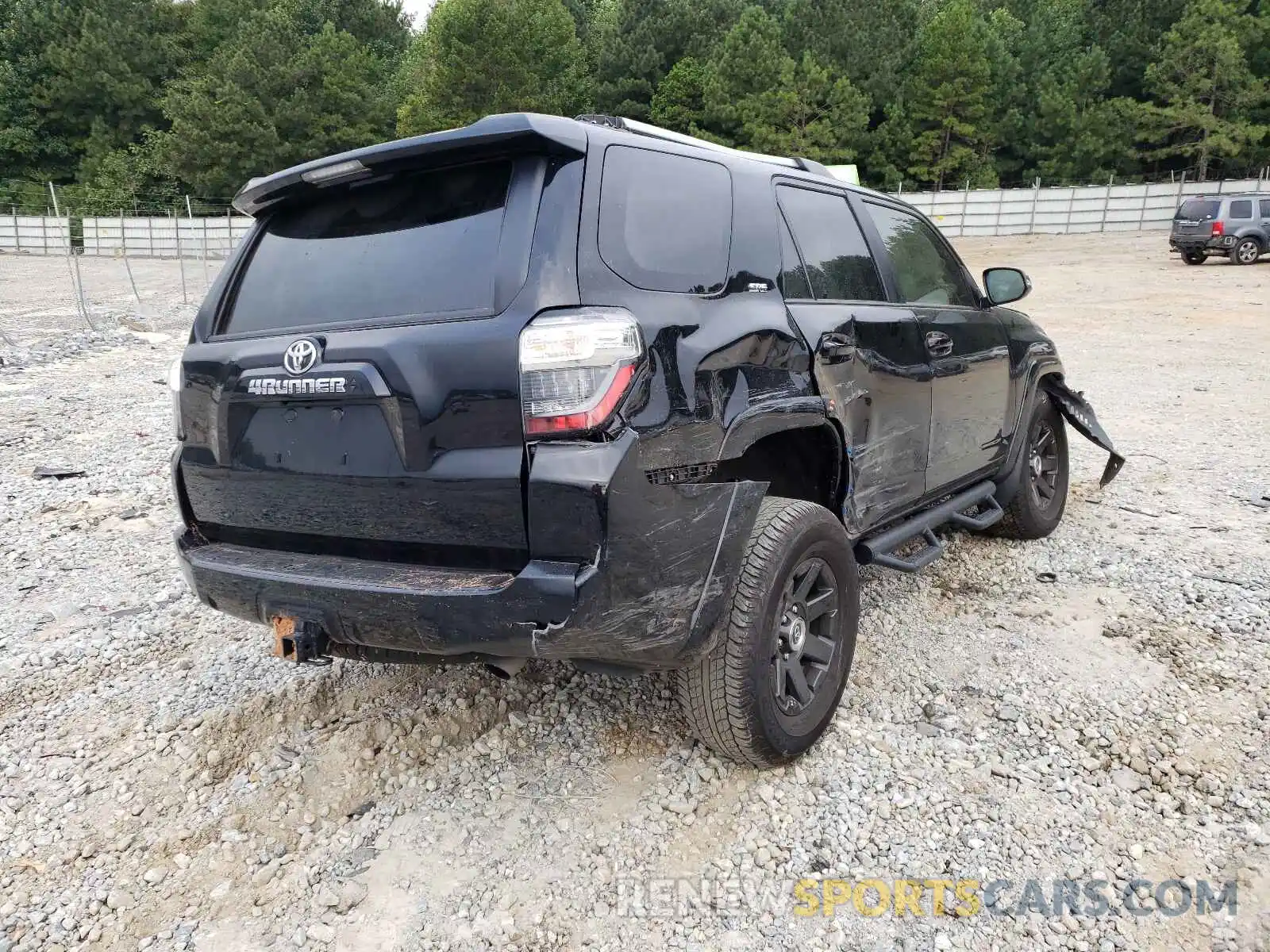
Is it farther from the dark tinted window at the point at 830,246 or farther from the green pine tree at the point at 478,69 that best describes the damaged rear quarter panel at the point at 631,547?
the green pine tree at the point at 478,69

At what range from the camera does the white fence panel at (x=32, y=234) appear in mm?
36969

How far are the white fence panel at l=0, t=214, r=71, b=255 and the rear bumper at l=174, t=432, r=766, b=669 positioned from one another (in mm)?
42311

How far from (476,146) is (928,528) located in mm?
2395

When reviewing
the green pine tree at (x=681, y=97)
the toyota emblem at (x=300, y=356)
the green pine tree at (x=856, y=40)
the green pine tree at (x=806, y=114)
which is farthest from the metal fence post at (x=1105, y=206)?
the toyota emblem at (x=300, y=356)

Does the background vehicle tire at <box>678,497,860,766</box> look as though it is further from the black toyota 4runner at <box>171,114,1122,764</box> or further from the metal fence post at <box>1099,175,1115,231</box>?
the metal fence post at <box>1099,175,1115,231</box>

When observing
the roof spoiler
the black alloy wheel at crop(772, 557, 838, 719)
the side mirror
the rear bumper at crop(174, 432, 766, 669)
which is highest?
the roof spoiler

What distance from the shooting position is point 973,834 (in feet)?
7.94

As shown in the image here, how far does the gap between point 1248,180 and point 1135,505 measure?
4254cm

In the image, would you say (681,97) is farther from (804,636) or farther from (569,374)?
(569,374)

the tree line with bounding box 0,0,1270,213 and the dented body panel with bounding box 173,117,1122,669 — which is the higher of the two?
the tree line with bounding box 0,0,1270,213

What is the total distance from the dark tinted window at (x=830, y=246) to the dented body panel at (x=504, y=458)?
0.27 metres

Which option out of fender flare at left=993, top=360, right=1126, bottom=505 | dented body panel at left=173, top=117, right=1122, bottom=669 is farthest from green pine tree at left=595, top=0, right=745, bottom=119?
dented body panel at left=173, top=117, right=1122, bottom=669

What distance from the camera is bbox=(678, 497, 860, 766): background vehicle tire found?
7.93 feet

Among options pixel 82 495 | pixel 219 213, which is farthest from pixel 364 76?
pixel 82 495
